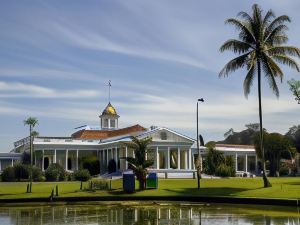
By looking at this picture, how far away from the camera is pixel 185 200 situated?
3712 cm

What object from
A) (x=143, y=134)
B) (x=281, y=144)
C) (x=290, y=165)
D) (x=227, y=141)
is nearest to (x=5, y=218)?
(x=143, y=134)

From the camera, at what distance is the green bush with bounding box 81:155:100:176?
2960 inches

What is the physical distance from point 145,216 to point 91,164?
4996cm

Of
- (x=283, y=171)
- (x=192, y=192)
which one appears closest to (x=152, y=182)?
(x=192, y=192)

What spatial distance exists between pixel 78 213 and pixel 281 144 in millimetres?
58938

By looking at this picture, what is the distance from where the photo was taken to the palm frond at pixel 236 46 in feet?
138

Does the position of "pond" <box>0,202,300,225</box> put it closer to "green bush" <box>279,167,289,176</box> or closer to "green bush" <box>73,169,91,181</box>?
"green bush" <box>73,169,91,181</box>

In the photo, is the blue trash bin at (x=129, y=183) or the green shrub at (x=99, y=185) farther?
the green shrub at (x=99, y=185)

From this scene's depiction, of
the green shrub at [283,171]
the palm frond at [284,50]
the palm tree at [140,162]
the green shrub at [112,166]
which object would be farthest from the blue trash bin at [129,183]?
the green shrub at [283,171]

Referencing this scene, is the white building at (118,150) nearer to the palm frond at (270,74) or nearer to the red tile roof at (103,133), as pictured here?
the red tile roof at (103,133)

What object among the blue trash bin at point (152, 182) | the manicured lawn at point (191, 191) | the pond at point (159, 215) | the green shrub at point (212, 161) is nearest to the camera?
the pond at point (159, 215)

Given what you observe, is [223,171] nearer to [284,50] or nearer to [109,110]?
[284,50]

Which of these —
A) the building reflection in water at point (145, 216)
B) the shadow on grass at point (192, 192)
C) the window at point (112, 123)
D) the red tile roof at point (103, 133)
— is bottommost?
the building reflection in water at point (145, 216)

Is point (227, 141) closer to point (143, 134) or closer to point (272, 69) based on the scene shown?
point (143, 134)
